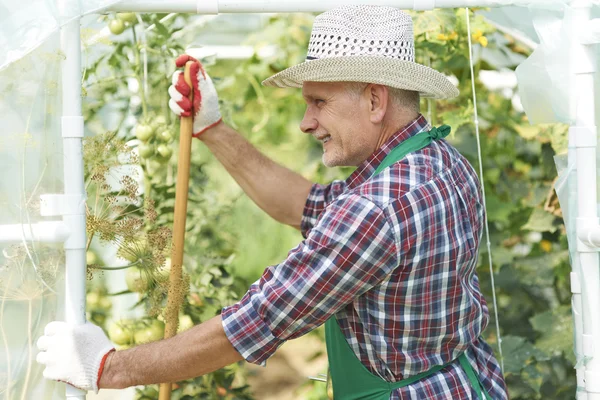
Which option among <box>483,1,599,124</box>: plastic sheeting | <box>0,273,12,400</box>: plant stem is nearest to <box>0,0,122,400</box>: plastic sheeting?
<box>0,273,12,400</box>: plant stem

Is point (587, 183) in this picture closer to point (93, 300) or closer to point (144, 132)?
point (144, 132)

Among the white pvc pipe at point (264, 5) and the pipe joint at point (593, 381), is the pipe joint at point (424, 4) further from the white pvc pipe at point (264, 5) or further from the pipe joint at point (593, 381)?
the pipe joint at point (593, 381)

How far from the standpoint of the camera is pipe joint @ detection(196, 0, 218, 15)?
72.5 inches

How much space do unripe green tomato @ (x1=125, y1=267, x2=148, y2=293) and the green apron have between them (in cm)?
51

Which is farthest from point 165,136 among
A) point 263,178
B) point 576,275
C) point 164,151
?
point 576,275

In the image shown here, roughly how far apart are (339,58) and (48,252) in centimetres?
74

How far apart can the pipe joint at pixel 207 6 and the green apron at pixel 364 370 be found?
1.72 feet

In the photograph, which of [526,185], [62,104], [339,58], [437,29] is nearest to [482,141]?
[526,185]

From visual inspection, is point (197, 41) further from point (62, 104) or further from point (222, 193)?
point (62, 104)

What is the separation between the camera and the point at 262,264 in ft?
9.88

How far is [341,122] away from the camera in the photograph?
73.4 inches

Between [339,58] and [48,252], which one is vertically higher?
[339,58]

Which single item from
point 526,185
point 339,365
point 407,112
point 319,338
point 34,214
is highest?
point 407,112

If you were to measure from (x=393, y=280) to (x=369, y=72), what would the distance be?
46 cm
